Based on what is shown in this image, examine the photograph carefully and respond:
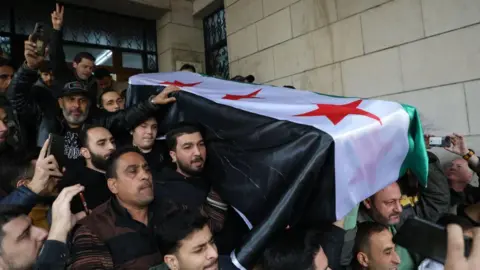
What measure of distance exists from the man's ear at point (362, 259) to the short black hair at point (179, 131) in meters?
1.25

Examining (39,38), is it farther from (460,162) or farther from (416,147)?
(460,162)

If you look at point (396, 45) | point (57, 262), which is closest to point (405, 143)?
point (57, 262)

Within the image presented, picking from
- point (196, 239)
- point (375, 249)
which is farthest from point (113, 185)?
point (375, 249)

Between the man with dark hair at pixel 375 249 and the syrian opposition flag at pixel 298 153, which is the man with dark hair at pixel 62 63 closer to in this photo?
the syrian opposition flag at pixel 298 153

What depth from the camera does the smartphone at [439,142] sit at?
3172 mm

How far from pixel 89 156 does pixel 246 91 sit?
118 centimetres

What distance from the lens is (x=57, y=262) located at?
1597 mm

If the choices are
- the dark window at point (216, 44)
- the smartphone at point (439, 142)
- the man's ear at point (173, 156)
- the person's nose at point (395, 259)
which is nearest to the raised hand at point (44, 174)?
the man's ear at point (173, 156)

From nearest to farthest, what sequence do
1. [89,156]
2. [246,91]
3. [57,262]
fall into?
[57,262] < [89,156] < [246,91]

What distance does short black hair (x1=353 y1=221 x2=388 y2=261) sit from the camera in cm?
223

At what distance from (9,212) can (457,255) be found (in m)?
1.78

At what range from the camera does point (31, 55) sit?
2797 millimetres

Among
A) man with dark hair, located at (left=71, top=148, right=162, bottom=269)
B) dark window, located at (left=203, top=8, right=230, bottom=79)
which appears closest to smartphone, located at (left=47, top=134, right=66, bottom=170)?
man with dark hair, located at (left=71, top=148, right=162, bottom=269)

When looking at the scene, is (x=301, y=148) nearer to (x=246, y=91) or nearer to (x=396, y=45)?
(x=246, y=91)
